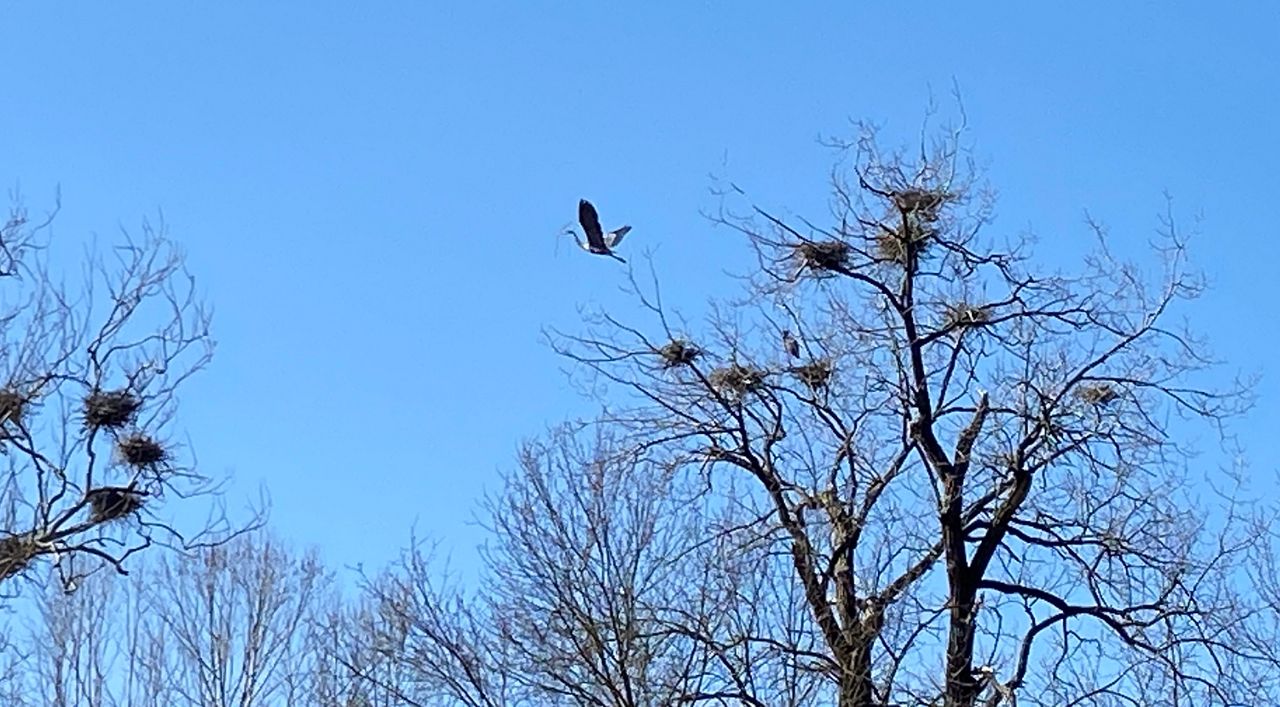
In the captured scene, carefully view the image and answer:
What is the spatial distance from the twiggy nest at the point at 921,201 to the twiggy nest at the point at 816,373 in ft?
3.83

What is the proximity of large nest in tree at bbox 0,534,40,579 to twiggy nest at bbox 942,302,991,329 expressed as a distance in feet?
19.6

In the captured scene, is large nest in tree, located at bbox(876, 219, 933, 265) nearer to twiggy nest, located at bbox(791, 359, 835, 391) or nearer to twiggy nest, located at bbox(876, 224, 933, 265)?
twiggy nest, located at bbox(876, 224, 933, 265)

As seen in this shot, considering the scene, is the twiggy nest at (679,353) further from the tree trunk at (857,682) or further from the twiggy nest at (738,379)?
the tree trunk at (857,682)

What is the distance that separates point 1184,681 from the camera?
11453 mm

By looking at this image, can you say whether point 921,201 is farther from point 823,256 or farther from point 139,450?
point 139,450

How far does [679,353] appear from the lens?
40.1ft

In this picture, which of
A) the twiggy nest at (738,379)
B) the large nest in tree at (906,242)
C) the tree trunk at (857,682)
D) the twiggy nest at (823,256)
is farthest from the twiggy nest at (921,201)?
the tree trunk at (857,682)

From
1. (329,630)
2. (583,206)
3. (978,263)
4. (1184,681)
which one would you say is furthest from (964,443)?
(329,630)

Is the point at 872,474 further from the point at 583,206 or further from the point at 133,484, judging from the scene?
the point at 133,484

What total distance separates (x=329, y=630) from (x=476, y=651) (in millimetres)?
4162

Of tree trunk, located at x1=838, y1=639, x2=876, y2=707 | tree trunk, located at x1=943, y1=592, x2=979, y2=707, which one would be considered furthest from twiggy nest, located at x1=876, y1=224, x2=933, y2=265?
tree trunk, located at x1=838, y1=639, x2=876, y2=707

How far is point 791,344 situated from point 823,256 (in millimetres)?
721

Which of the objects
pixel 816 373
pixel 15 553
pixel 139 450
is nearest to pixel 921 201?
pixel 816 373

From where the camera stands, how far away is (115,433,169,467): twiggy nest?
39.0 ft
